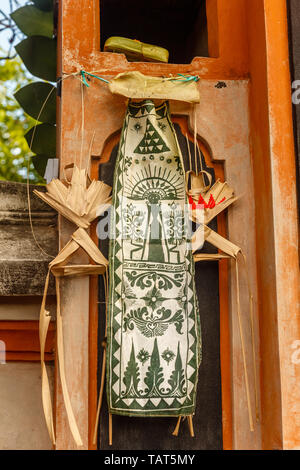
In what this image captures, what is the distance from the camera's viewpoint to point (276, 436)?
2.63 m

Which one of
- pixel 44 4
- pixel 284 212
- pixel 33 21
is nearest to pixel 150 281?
pixel 284 212

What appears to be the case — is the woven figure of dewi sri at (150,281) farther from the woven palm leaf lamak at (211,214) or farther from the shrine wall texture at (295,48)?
the shrine wall texture at (295,48)

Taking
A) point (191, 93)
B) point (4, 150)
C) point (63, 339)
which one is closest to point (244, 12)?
point (191, 93)

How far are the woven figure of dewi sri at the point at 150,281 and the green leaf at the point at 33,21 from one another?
2699mm

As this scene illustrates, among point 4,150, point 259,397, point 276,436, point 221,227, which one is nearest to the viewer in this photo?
point 276,436

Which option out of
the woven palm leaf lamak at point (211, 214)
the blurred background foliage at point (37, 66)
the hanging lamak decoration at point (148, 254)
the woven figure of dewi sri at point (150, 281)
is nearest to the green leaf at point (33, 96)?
the blurred background foliage at point (37, 66)

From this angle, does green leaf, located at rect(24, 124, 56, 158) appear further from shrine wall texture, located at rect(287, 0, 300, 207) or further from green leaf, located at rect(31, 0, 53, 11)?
shrine wall texture, located at rect(287, 0, 300, 207)

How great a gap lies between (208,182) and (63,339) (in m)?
1.12

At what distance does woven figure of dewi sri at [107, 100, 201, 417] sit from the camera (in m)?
2.67

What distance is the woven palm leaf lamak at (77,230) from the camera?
274 centimetres

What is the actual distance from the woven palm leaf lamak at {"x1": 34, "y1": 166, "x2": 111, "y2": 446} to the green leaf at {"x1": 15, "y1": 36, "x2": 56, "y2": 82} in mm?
2450

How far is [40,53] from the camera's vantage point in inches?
199

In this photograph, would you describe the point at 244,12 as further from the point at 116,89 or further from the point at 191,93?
the point at 116,89

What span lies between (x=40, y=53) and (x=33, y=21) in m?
0.40
